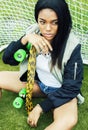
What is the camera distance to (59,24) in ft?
5.87

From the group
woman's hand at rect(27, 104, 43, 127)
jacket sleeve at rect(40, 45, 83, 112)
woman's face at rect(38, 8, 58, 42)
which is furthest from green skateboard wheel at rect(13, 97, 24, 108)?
woman's face at rect(38, 8, 58, 42)

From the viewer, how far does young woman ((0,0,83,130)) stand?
1774mm

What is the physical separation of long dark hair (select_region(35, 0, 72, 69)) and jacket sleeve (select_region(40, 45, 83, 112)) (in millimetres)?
61

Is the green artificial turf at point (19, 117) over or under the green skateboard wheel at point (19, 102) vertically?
under

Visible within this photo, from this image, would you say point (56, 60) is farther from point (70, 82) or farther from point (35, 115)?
point (35, 115)

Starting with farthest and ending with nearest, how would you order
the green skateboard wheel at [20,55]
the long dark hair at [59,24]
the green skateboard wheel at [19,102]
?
the green skateboard wheel at [19,102], the green skateboard wheel at [20,55], the long dark hair at [59,24]

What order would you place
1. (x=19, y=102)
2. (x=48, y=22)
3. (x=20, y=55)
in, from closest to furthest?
(x=48, y=22)
(x=20, y=55)
(x=19, y=102)

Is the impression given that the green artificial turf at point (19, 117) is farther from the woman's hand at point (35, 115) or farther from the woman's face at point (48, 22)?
the woman's face at point (48, 22)

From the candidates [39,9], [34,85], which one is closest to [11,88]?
[34,85]

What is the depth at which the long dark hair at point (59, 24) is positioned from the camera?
1.73 metres

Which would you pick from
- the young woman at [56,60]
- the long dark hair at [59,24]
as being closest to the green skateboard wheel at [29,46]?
the young woman at [56,60]

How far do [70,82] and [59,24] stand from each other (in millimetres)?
322

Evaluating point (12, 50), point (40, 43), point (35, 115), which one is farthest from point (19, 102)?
point (40, 43)

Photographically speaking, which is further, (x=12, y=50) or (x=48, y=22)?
(x=12, y=50)
